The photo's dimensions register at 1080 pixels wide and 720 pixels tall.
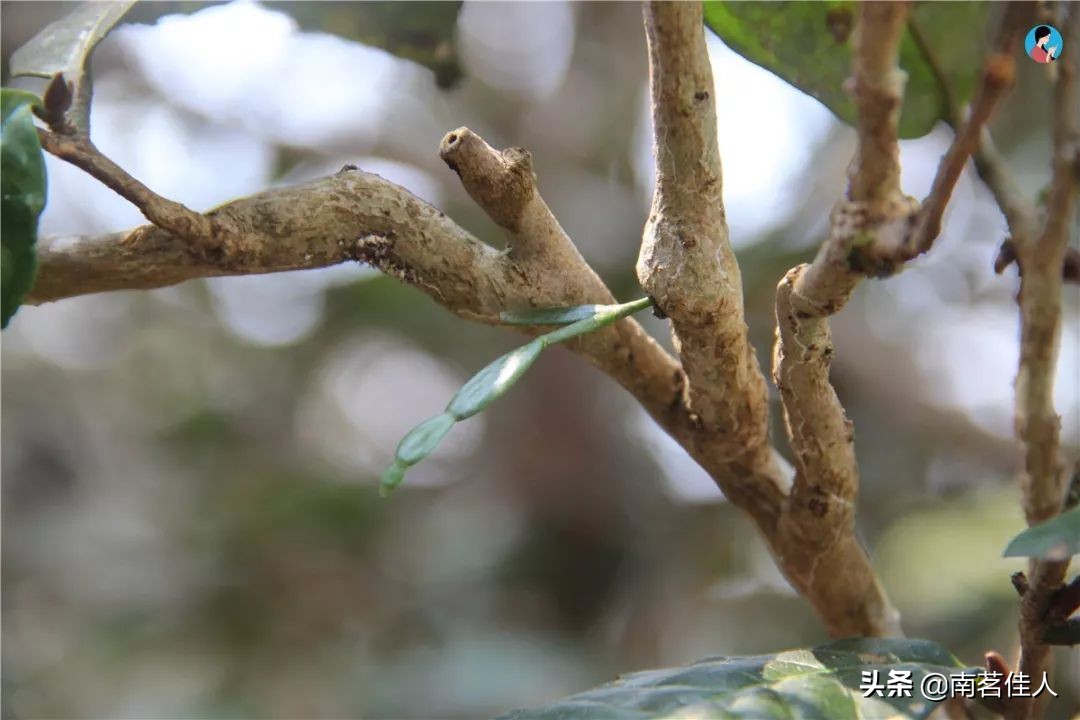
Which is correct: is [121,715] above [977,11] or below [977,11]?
below

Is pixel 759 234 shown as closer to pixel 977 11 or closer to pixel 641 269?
pixel 977 11

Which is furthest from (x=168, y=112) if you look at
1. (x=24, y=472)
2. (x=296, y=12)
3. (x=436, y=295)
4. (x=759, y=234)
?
(x=436, y=295)

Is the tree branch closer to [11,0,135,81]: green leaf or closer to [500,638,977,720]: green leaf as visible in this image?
[11,0,135,81]: green leaf

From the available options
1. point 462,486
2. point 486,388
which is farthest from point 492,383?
point 462,486

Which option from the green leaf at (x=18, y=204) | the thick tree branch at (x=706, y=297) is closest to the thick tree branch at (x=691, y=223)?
the thick tree branch at (x=706, y=297)

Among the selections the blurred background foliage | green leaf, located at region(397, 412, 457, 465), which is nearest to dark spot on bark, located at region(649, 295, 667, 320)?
green leaf, located at region(397, 412, 457, 465)

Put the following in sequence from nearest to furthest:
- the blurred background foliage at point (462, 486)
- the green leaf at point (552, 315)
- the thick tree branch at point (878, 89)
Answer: the thick tree branch at point (878, 89) → the green leaf at point (552, 315) → the blurred background foliage at point (462, 486)

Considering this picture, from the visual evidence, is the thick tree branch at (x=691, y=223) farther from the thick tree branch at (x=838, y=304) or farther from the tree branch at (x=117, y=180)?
the tree branch at (x=117, y=180)

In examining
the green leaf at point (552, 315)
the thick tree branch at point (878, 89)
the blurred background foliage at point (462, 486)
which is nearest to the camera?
the thick tree branch at point (878, 89)
